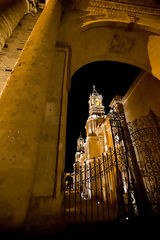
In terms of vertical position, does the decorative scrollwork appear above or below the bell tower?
below

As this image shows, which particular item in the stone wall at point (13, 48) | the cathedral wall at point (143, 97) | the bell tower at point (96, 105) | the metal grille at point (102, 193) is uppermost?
the bell tower at point (96, 105)

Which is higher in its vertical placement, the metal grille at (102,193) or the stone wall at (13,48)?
the stone wall at (13,48)

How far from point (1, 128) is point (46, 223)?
1239mm

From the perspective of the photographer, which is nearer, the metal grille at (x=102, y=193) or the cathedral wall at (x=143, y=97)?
the metal grille at (x=102, y=193)

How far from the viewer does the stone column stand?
99 centimetres

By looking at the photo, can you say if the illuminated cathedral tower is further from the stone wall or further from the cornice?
the stone wall

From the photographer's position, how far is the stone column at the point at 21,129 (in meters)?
0.99

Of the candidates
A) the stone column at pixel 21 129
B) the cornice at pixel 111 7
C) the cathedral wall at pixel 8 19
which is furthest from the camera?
the cornice at pixel 111 7

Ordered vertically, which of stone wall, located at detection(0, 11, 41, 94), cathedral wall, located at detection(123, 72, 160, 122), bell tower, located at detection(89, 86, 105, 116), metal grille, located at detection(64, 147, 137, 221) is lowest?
metal grille, located at detection(64, 147, 137, 221)

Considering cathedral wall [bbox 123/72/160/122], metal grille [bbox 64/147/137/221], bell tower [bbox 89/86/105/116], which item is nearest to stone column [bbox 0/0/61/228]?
metal grille [bbox 64/147/137/221]

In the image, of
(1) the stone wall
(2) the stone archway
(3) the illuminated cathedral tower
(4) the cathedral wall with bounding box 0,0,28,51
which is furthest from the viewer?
(3) the illuminated cathedral tower

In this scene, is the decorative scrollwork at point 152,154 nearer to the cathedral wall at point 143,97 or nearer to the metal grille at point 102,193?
the cathedral wall at point 143,97

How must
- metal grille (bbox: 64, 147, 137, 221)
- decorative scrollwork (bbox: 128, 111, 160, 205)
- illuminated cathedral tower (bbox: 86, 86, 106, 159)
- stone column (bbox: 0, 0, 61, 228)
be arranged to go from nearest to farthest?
stone column (bbox: 0, 0, 61, 228)
metal grille (bbox: 64, 147, 137, 221)
decorative scrollwork (bbox: 128, 111, 160, 205)
illuminated cathedral tower (bbox: 86, 86, 106, 159)

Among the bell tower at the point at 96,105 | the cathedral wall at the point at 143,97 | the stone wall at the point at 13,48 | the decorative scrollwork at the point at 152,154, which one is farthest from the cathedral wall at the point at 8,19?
the bell tower at the point at 96,105
